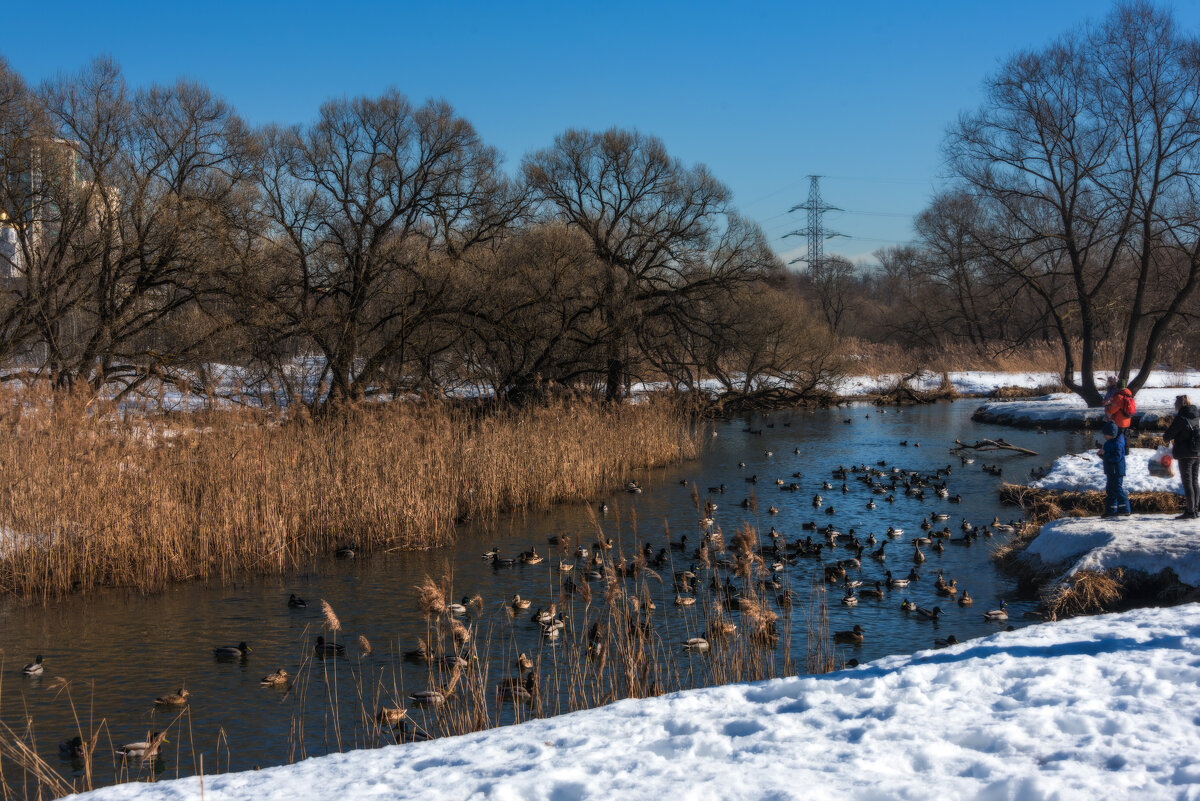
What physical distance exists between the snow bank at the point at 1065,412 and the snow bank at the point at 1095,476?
7250mm

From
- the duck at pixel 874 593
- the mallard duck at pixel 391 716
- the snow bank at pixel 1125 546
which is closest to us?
the mallard duck at pixel 391 716

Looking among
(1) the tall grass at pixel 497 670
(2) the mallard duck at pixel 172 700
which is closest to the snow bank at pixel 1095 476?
(1) the tall grass at pixel 497 670

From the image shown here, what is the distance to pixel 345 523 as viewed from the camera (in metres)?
13.0

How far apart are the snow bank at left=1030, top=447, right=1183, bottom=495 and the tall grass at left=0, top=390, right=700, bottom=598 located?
900 cm

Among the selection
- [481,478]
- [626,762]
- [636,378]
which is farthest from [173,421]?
[636,378]

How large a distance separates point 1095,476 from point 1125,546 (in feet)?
22.9

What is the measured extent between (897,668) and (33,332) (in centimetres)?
1912

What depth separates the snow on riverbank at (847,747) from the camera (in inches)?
158

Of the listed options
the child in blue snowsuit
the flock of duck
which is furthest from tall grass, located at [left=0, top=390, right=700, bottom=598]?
the child in blue snowsuit

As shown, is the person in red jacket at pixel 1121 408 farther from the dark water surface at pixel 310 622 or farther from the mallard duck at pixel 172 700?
the mallard duck at pixel 172 700

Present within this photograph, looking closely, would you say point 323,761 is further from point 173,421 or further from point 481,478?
point 481,478

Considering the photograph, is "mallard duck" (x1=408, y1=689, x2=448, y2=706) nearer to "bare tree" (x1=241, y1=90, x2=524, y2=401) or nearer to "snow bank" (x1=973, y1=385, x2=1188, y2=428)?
"bare tree" (x1=241, y1=90, x2=524, y2=401)

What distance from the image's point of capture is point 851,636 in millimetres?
8734

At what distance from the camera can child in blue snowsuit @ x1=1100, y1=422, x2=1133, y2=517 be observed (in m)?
11.8
